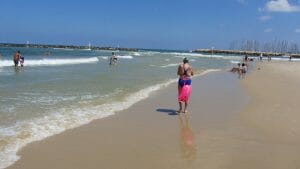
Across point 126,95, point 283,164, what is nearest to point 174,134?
point 283,164

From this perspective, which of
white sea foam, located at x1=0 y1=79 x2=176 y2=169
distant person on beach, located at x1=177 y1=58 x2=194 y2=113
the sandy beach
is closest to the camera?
the sandy beach

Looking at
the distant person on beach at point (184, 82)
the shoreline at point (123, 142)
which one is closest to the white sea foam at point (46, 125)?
the shoreline at point (123, 142)

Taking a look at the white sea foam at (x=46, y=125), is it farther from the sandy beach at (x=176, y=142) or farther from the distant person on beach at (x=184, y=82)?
the distant person on beach at (x=184, y=82)

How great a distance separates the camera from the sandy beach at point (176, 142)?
633 centimetres

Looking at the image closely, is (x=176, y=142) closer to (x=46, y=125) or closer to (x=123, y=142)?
(x=123, y=142)

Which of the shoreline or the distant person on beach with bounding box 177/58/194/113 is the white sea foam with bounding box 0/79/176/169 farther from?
the distant person on beach with bounding box 177/58/194/113

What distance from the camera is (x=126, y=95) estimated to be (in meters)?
14.5

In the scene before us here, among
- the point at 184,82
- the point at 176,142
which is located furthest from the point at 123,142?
the point at 184,82

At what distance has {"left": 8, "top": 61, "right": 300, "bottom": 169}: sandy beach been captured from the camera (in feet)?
20.8

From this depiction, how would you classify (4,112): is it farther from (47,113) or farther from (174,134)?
(174,134)

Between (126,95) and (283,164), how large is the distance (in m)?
8.64

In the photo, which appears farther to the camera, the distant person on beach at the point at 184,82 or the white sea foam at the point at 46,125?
the distant person on beach at the point at 184,82

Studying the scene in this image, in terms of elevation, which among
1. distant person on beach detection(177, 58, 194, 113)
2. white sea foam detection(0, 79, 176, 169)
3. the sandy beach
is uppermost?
distant person on beach detection(177, 58, 194, 113)

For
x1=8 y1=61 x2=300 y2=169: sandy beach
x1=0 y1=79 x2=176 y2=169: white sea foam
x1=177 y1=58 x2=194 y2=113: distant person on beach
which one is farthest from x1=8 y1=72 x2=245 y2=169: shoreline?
x1=177 y1=58 x2=194 y2=113: distant person on beach
